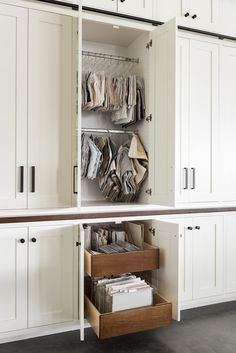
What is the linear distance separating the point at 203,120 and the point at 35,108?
4.38 feet

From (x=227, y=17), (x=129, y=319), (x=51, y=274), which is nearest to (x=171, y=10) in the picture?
(x=227, y=17)

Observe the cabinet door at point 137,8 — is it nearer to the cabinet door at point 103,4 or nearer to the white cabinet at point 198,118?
the cabinet door at point 103,4

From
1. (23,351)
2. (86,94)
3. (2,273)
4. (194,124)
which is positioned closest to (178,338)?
(23,351)

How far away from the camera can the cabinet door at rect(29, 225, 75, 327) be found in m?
2.04

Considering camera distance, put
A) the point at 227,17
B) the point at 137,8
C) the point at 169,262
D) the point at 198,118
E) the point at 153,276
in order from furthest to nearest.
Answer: the point at 227,17 → the point at 198,118 → the point at 153,276 → the point at 137,8 → the point at 169,262

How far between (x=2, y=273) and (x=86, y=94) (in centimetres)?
139

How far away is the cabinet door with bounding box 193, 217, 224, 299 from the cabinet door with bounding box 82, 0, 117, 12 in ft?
5.57

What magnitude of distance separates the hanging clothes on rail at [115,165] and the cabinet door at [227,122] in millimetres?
706

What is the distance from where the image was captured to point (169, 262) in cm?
218

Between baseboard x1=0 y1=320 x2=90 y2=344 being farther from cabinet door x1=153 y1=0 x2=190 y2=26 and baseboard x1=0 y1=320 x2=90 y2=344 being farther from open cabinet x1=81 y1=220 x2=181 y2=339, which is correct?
cabinet door x1=153 y1=0 x2=190 y2=26

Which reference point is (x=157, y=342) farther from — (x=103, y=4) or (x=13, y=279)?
(x=103, y=4)

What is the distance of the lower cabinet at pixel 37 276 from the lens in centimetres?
198

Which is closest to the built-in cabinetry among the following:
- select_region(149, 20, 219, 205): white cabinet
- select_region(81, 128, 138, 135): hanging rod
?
select_region(81, 128, 138, 135): hanging rod

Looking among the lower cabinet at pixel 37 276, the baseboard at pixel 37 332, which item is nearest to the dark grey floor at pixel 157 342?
the baseboard at pixel 37 332
